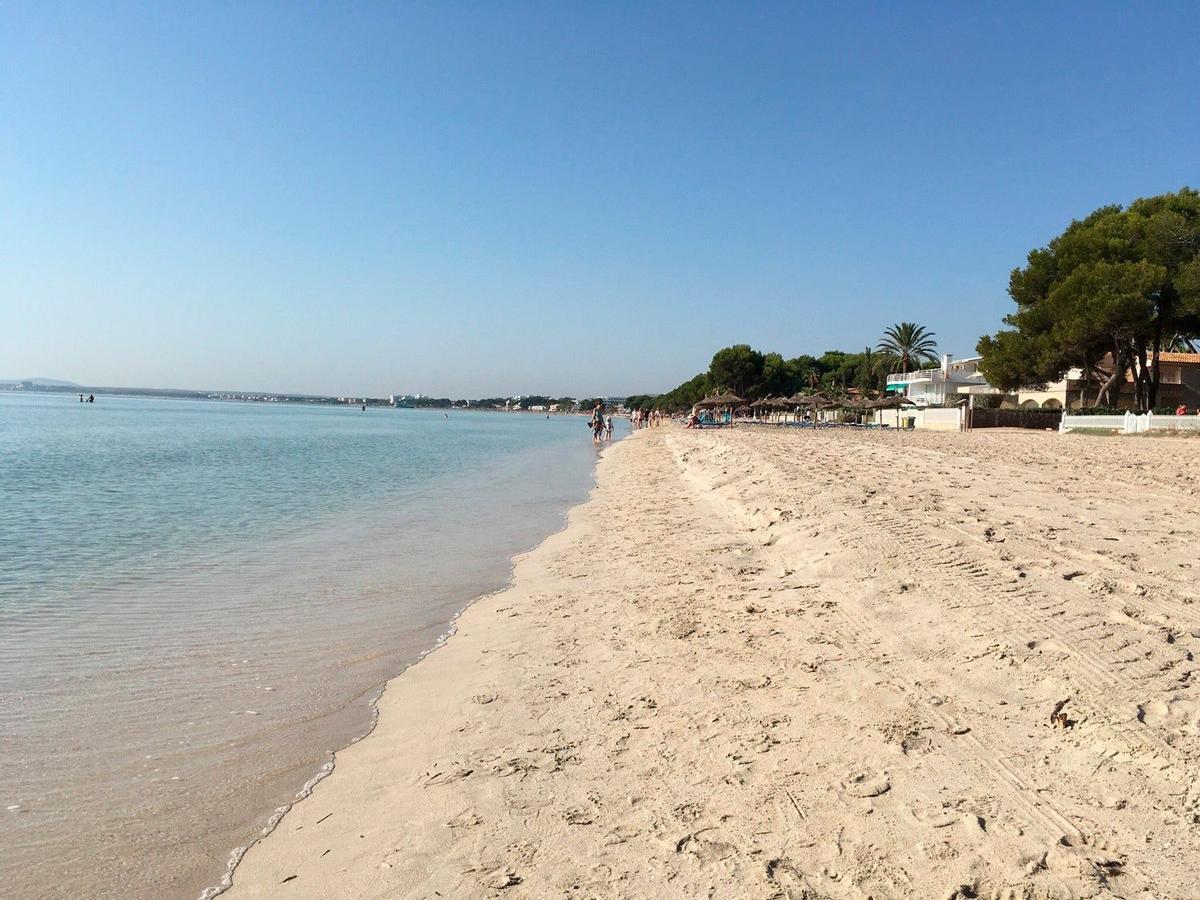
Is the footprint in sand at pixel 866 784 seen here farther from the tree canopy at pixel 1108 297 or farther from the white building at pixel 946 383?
the white building at pixel 946 383

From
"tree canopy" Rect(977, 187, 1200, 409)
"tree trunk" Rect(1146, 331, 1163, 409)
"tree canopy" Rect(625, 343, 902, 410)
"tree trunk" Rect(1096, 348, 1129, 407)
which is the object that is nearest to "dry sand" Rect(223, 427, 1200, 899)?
"tree canopy" Rect(977, 187, 1200, 409)

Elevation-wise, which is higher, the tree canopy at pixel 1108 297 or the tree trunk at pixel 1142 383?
the tree canopy at pixel 1108 297

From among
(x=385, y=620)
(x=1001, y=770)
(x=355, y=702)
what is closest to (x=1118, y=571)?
(x=1001, y=770)

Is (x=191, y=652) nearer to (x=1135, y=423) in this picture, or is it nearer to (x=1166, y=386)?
(x=1135, y=423)

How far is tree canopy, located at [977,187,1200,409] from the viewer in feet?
109

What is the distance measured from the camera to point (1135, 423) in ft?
95.5

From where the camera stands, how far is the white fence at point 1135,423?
1097 inches

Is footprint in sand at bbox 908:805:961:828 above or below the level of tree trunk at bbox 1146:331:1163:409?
below

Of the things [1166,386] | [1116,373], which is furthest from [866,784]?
[1166,386]

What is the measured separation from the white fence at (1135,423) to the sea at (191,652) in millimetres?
23617

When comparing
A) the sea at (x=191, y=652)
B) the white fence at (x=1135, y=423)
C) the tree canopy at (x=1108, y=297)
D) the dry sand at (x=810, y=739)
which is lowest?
the sea at (x=191, y=652)

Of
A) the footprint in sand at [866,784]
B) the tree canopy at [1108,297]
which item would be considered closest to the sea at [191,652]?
the footprint in sand at [866,784]

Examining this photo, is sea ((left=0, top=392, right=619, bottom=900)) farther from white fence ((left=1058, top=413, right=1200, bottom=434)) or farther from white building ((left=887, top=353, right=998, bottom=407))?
white building ((left=887, top=353, right=998, bottom=407))

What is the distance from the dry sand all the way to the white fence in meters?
25.0
